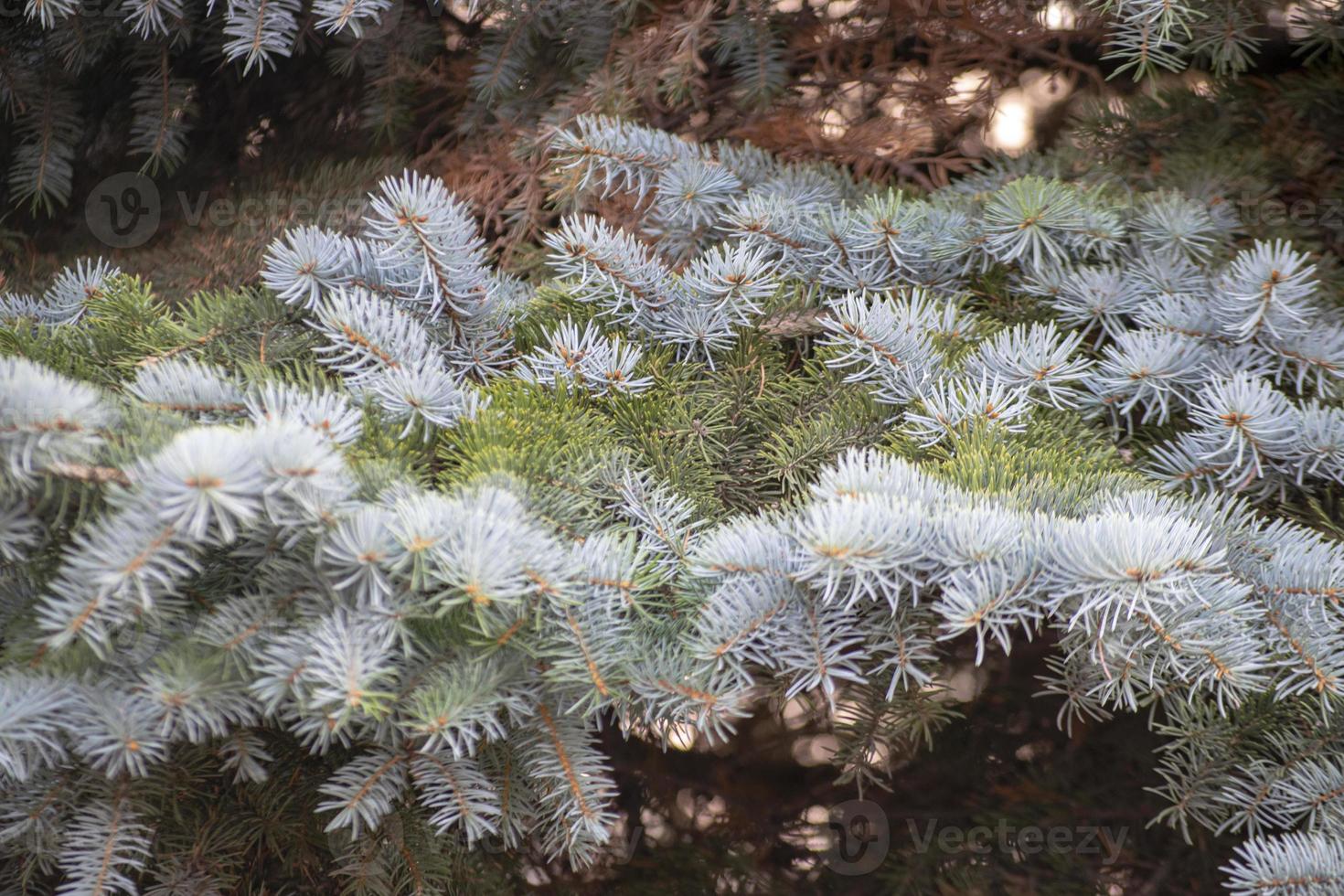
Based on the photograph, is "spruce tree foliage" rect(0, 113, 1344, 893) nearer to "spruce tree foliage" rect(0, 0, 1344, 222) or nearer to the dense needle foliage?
the dense needle foliage

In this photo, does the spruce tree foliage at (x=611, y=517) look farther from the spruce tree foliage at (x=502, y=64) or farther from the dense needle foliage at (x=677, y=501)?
the spruce tree foliage at (x=502, y=64)

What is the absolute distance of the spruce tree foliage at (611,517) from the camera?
54cm

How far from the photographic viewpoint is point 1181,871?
3.67 feet

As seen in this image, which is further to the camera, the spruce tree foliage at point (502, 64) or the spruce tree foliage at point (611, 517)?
the spruce tree foliage at point (502, 64)

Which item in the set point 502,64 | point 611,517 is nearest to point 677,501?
point 611,517

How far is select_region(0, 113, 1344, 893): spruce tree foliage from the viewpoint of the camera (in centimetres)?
54

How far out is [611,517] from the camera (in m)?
0.71

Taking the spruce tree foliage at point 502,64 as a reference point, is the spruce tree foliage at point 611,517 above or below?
below

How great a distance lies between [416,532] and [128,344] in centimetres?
45

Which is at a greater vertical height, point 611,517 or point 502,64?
point 502,64

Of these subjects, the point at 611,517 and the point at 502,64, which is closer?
the point at 611,517

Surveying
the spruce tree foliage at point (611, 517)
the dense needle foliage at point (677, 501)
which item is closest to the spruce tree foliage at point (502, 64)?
the dense needle foliage at point (677, 501)

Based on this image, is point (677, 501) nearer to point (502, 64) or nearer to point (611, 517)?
point (611, 517)

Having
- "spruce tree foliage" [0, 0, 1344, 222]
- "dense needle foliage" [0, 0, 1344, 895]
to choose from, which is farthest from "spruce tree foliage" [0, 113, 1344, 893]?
"spruce tree foliage" [0, 0, 1344, 222]
